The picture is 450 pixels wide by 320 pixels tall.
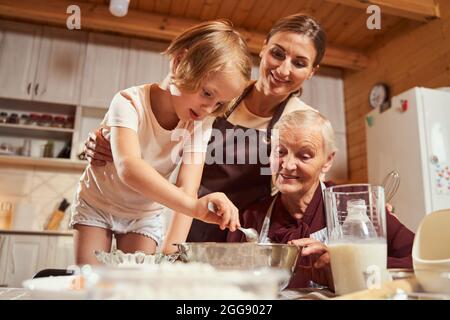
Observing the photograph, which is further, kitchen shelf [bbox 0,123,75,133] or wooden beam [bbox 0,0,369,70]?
kitchen shelf [bbox 0,123,75,133]

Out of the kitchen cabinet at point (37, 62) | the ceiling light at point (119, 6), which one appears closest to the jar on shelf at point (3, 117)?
the kitchen cabinet at point (37, 62)

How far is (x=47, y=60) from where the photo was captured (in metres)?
2.51

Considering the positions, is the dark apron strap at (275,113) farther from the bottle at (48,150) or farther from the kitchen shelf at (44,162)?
the bottle at (48,150)

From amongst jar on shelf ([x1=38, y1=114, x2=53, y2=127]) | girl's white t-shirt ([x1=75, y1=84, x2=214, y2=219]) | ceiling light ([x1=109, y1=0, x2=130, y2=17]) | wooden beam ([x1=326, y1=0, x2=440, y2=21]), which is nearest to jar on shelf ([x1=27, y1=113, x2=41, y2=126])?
jar on shelf ([x1=38, y1=114, x2=53, y2=127])

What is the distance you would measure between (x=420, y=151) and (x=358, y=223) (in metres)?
1.65

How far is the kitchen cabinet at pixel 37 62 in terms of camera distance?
2447 mm

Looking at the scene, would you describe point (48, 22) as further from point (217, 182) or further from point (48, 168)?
point (217, 182)

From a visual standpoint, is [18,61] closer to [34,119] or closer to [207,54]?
[34,119]

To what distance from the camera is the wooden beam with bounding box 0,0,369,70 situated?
1.87 meters

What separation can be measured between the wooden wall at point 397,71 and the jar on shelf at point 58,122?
1787mm

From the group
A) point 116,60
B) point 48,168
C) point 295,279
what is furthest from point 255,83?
point 48,168

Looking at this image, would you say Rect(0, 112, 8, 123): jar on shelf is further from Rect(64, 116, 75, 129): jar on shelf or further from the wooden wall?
the wooden wall

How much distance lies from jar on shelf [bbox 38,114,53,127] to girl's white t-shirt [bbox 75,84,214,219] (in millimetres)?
1656
